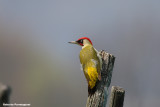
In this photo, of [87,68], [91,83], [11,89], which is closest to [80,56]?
[87,68]

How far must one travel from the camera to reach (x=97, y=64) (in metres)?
6.65

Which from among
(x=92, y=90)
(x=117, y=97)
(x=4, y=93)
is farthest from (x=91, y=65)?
(x=4, y=93)

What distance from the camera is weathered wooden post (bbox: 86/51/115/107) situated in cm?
599

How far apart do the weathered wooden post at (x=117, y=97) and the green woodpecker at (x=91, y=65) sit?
2.01 feet

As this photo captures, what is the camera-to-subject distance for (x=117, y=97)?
572cm

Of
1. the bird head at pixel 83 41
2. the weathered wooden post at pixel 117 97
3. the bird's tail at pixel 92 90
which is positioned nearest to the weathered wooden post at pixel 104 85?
the bird's tail at pixel 92 90

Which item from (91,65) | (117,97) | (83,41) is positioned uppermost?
(83,41)

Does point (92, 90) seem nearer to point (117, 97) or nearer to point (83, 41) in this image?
point (117, 97)

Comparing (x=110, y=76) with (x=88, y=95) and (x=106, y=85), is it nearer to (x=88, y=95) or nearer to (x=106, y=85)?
(x=106, y=85)

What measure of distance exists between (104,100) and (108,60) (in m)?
0.93

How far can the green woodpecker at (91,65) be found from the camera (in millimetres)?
6436

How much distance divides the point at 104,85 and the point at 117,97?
0.58m

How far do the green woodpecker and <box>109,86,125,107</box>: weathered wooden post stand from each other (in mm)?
614

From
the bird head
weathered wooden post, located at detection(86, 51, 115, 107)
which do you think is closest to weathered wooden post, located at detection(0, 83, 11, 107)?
weathered wooden post, located at detection(86, 51, 115, 107)
